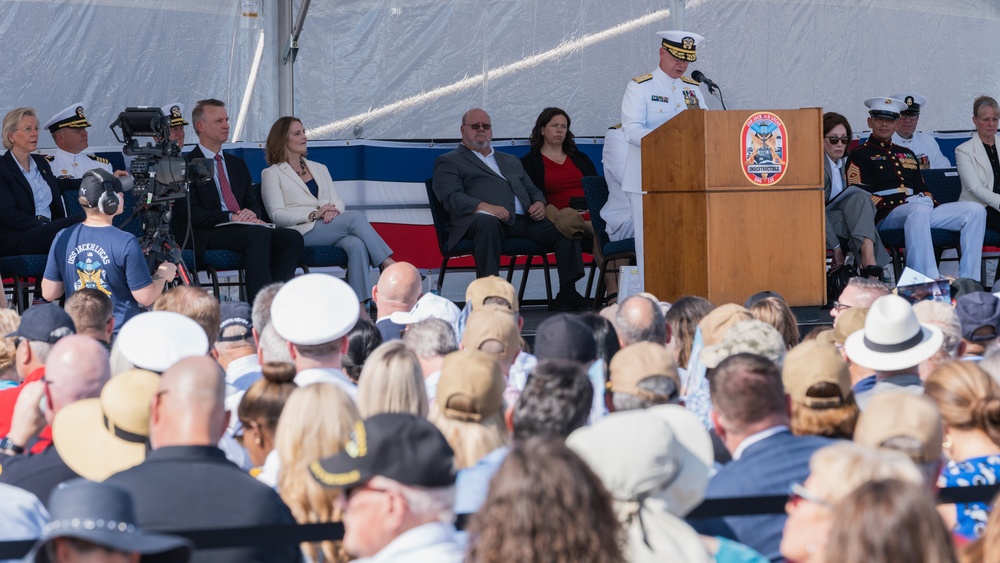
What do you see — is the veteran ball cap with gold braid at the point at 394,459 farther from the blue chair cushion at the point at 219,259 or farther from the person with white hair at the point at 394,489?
the blue chair cushion at the point at 219,259

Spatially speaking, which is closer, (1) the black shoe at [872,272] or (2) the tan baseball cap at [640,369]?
(2) the tan baseball cap at [640,369]

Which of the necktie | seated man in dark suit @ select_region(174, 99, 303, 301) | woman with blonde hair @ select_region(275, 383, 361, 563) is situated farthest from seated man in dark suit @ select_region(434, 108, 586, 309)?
woman with blonde hair @ select_region(275, 383, 361, 563)

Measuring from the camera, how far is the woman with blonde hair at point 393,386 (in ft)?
9.46

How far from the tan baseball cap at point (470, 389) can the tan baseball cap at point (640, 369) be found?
39 centimetres

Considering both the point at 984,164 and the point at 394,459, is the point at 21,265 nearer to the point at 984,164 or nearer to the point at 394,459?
the point at 394,459

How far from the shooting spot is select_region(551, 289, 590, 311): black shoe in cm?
821

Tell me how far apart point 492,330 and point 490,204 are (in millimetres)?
4597

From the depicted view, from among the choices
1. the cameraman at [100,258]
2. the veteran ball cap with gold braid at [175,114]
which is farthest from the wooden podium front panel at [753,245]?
the veteran ball cap with gold braid at [175,114]

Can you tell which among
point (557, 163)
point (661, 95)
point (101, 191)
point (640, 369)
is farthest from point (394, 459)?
point (557, 163)

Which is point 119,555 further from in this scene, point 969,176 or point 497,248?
point 969,176

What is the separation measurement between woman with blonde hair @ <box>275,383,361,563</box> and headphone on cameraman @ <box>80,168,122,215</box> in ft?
11.6

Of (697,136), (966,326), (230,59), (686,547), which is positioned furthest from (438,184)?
(686,547)

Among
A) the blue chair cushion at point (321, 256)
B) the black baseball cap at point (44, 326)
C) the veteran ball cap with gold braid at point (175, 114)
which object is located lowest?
the black baseball cap at point (44, 326)

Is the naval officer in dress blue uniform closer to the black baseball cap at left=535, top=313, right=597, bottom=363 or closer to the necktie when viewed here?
the necktie
